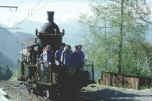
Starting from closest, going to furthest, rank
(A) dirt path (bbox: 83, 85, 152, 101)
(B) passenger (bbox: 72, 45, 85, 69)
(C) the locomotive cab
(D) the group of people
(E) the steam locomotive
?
1. (D) the group of people
2. (E) the steam locomotive
3. (B) passenger (bbox: 72, 45, 85, 69)
4. (A) dirt path (bbox: 83, 85, 152, 101)
5. (C) the locomotive cab

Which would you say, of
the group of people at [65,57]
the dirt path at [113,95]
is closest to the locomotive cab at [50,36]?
the group of people at [65,57]

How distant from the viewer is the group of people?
51.6ft

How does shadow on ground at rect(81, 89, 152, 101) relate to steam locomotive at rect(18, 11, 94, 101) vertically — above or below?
below

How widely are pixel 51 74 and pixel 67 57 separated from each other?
1031 mm

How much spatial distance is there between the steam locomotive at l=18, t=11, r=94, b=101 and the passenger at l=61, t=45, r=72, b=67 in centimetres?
34

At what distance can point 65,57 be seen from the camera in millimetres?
15758

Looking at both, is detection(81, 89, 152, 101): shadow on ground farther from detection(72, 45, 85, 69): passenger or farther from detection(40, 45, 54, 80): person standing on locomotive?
detection(40, 45, 54, 80): person standing on locomotive

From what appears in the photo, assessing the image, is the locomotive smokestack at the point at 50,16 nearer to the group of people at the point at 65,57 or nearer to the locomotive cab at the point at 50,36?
the locomotive cab at the point at 50,36

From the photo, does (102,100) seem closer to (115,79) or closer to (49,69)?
(49,69)

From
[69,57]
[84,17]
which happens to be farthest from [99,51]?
[69,57]

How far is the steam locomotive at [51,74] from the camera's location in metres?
16.0

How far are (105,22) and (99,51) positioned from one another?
252cm

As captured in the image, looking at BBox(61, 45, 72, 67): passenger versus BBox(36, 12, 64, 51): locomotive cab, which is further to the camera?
BBox(36, 12, 64, 51): locomotive cab

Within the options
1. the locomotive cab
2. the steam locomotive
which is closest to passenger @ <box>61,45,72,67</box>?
the steam locomotive
